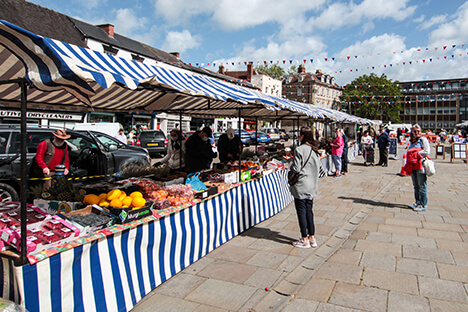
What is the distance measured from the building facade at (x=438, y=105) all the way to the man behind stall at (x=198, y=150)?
8095cm

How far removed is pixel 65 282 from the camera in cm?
260

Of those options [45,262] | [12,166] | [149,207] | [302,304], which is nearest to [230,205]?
[149,207]

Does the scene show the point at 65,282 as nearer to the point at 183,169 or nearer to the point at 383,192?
the point at 183,169

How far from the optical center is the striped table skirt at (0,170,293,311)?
2.43 m

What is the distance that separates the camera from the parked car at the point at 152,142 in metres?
19.1

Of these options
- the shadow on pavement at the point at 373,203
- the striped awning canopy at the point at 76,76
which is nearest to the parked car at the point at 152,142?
the striped awning canopy at the point at 76,76

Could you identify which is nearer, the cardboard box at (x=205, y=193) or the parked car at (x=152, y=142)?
the cardboard box at (x=205, y=193)

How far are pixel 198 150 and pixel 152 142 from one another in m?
12.9

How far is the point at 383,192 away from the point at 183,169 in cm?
564

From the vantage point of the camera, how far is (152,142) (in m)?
19.1

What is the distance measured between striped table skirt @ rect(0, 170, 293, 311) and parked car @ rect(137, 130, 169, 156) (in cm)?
Answer: 1460

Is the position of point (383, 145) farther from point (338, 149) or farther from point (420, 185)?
point (420, 185)

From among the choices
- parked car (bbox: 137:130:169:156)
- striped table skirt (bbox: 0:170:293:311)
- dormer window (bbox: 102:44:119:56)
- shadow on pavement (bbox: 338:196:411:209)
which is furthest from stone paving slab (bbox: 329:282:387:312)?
dormer window (bbox: 102:44:119:56)

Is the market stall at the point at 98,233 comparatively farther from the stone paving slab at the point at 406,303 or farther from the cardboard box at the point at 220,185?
the stone paving slab at the point at 406,303
